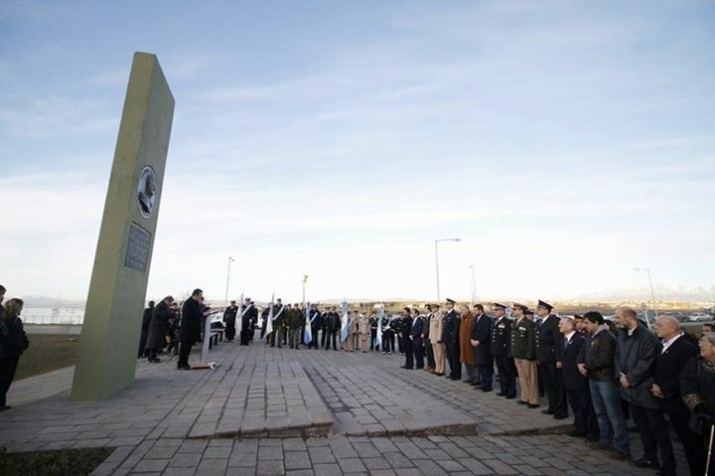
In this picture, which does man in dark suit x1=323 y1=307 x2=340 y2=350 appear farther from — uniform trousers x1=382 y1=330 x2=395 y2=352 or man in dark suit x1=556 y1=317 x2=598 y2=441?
man in dark suit x1=556 y1=317 x2=598 y2=441

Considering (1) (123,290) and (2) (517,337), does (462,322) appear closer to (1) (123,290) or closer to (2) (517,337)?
(2) (517,337)

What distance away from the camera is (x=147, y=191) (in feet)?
26.6

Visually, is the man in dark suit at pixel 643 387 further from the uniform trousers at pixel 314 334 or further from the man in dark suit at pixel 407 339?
the uniform trousers at pixel 314 334

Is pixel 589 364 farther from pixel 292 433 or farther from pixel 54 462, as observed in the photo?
pixel 54 462

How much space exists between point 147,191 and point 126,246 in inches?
56.4

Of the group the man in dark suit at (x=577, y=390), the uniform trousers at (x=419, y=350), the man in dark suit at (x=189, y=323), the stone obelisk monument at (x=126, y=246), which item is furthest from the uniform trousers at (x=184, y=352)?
the man in dark suit at (x=577, y=390)

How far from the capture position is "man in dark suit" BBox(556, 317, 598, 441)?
20.2 ft

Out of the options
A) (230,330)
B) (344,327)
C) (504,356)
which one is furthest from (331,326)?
(504,356)

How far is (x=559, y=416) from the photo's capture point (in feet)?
22.4

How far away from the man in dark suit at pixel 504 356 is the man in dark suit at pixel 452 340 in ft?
6.13

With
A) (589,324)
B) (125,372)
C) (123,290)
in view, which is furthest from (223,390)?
(589,324)

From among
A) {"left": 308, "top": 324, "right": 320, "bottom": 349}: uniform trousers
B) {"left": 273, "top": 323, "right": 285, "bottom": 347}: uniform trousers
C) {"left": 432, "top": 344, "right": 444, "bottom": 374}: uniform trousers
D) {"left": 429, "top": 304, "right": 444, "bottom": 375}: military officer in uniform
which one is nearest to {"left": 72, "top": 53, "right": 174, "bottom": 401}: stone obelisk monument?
{"left": 429, "top": 304, "right": 444, "bottom": 375}: military officer in uniform

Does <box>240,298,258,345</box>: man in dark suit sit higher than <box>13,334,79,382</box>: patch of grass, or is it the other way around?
<box>240,298,258,345</box>: man in dark suit

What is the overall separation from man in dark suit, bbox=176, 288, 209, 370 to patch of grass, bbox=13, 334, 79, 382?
3.90 m
